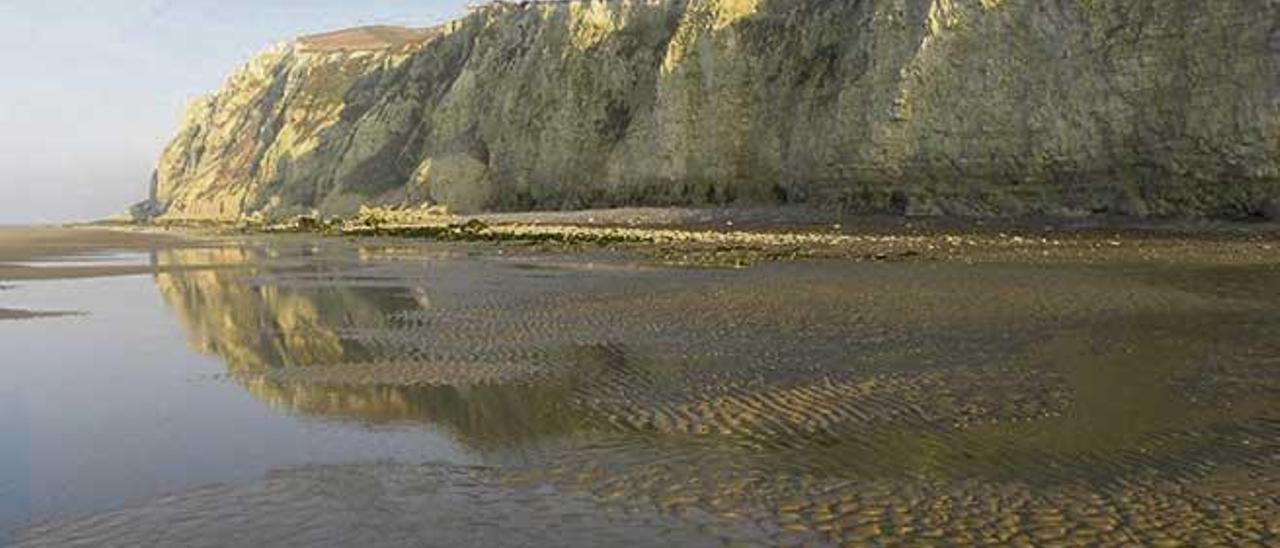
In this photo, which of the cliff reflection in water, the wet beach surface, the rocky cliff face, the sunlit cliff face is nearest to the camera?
the wet beach surface

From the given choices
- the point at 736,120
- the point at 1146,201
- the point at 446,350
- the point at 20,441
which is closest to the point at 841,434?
the point at 446,350

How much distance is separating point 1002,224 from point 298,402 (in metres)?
30.7

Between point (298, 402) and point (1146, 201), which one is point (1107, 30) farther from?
point (298, 402)

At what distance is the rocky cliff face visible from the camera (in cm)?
3219

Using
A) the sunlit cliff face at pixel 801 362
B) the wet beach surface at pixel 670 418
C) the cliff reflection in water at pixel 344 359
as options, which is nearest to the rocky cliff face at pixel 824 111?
the wet beach surface at pixel 670 418

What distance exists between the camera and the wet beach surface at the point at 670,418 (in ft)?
22.2

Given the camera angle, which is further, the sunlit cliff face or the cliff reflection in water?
the cliff reflection in water

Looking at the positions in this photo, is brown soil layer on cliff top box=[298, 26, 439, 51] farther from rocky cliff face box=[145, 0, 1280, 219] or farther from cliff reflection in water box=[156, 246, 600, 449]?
cliff reflection in water box=[156, 246, 600, 449]

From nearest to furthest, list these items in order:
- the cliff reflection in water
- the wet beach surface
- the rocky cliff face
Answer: the wet beach surface → the cliff reflection in water → the rocky cliff face

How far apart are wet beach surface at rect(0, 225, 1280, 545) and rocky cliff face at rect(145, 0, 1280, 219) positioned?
45.9 feet

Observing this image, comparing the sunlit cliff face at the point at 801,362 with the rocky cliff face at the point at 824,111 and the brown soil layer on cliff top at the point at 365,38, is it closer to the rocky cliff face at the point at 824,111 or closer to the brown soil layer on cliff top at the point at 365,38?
the rocky cliff face at the point at 824,111

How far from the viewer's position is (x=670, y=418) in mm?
9844

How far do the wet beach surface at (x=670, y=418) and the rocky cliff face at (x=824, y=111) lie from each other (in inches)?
551

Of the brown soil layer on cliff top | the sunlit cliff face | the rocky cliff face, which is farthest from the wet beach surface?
the brown soil layer on cliff top
